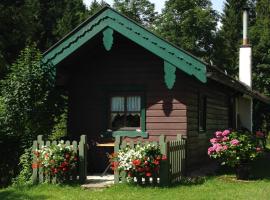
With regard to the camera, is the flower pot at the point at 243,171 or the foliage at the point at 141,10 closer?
the flower pot at the point at 243,171

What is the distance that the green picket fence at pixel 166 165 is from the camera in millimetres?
11375

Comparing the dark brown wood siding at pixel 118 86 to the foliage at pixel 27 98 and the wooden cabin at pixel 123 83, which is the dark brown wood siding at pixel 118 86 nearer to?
the wooden cabin at pixel 123 83

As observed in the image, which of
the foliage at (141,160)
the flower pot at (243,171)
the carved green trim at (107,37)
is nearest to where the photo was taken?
the foliage at (141,160)

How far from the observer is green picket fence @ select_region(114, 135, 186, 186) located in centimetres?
1138

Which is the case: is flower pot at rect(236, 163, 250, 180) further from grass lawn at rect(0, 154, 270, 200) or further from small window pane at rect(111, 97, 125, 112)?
small window pane at rect(111, 97, 125, 112)

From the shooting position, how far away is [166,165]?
11.4 m

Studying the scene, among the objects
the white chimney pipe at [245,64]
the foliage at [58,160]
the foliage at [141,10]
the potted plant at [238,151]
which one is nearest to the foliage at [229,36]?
the foliage at [141,10]

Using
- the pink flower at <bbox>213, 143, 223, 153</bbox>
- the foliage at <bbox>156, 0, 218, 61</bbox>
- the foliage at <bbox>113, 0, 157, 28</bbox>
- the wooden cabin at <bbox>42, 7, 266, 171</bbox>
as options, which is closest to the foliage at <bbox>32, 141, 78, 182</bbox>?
the wooden cabin at <bbox>42, 7, 266, 171</bbox>

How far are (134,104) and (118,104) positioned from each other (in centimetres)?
52

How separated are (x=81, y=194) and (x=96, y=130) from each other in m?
4.23

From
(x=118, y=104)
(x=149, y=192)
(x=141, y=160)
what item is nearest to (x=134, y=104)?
(x=118, y=104)

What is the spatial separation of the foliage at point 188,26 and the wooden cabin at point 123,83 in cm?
4023

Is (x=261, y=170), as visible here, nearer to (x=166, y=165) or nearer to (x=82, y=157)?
(x=166, y=165)

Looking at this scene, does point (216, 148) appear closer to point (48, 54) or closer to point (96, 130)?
point (96, 130)
